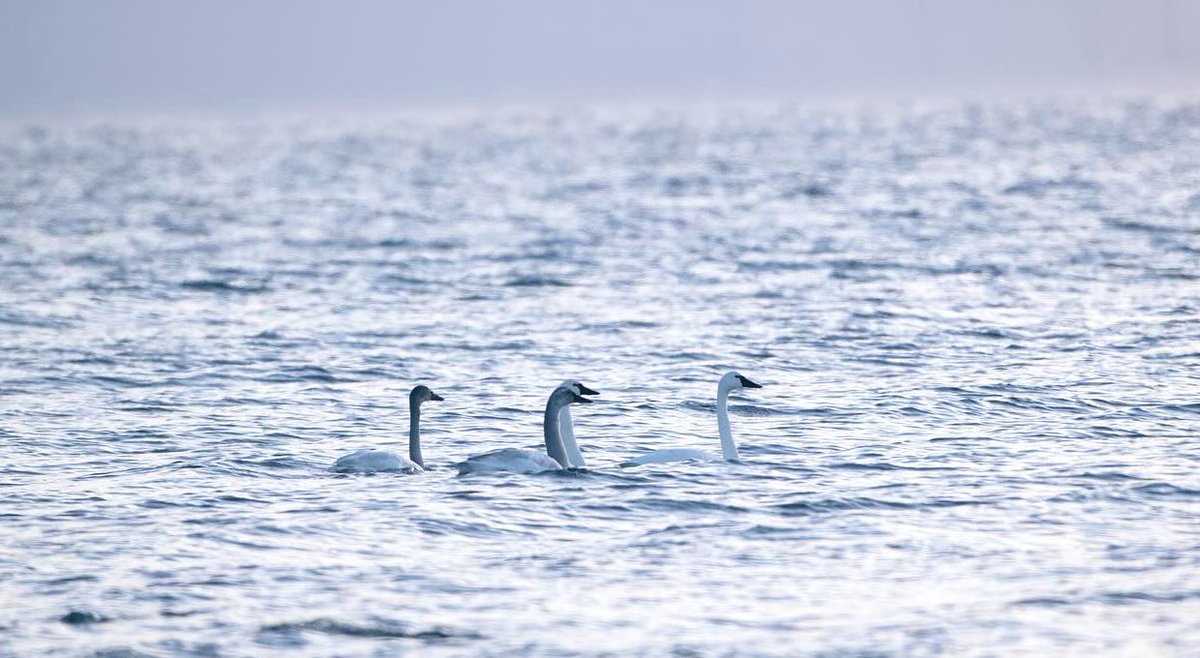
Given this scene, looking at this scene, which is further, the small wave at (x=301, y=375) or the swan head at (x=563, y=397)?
the small wave at (x=301, y=375)

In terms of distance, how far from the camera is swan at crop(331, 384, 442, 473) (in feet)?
61.8

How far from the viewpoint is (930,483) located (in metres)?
18.1

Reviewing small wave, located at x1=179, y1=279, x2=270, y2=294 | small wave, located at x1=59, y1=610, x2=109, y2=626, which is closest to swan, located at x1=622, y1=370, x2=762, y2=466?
small wave, located at x1=59, y1=610, x2=109, y2=626

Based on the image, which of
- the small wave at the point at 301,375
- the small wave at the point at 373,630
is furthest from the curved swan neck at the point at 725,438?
the small wave at the point at 301,375

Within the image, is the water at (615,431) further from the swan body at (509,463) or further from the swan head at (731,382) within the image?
the swan head at (731,382)

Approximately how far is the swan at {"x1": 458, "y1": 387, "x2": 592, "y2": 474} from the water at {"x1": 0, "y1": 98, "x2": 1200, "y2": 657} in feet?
0.72

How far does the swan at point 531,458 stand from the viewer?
1877cm

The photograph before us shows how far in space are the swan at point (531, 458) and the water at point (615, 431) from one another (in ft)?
0.72

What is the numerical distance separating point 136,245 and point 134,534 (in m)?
28.5

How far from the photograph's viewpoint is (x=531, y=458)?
61.9 feet

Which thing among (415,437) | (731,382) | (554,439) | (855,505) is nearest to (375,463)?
(415,437)

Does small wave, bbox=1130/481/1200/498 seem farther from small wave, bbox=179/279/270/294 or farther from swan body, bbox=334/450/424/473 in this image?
small wave, bbox=179/279/270/294

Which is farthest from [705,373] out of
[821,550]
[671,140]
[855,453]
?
[671,140]

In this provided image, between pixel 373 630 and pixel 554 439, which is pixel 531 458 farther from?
pixel 373 630
